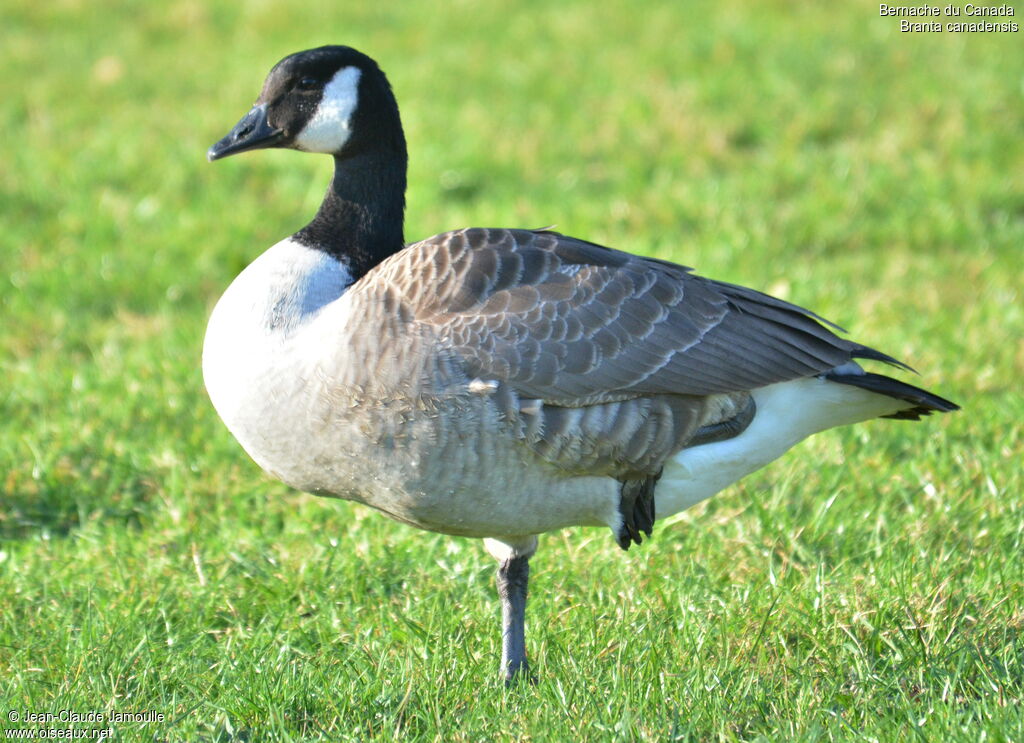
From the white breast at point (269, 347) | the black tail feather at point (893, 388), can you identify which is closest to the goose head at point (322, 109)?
the white breast at point (269, 347)

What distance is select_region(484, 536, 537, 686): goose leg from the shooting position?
12.4ft

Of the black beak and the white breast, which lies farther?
the black beak

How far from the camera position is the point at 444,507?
3.63 meters

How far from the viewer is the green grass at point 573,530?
359 centimetres

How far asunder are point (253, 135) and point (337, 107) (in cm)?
31

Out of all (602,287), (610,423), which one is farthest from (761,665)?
(602,287)

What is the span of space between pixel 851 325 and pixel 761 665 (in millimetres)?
3136

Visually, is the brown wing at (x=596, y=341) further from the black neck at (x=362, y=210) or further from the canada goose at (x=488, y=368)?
the black neck at (x=362, y=210)

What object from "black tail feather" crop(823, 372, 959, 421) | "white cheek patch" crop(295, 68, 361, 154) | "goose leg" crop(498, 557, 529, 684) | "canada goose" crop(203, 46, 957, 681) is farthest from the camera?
"white cheek patch" crop(295, 68, 361, 154)

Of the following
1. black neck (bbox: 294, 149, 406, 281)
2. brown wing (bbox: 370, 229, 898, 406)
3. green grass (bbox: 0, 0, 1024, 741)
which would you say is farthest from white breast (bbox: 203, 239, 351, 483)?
green grass (bbox: 0, 0, 1024, 741)

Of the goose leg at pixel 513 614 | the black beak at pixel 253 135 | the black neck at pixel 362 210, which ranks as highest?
the black beak at pixel 253 135

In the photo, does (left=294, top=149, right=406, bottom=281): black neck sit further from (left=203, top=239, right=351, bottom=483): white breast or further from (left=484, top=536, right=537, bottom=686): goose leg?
(left=484, top=536, right=537, bottom=686): goose leg

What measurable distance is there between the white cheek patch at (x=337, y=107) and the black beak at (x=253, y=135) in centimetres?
12

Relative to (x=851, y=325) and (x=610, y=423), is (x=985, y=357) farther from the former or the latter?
(x=610, y=423)
